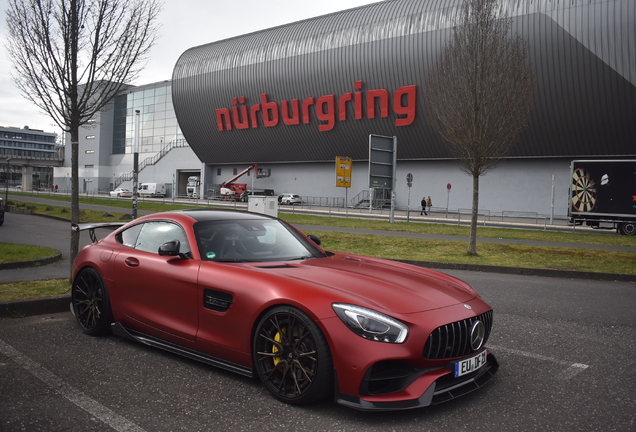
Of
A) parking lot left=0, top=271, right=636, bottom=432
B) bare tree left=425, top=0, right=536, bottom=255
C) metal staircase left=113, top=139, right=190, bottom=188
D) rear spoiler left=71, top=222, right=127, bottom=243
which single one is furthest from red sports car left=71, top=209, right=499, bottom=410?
metal staircase left=113, top=139, right=190, bottom=188

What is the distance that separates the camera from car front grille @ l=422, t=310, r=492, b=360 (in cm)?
345

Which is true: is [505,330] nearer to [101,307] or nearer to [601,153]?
[101,307]

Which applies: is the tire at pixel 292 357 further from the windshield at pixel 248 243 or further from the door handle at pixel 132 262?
the door handle at pixel 132 262

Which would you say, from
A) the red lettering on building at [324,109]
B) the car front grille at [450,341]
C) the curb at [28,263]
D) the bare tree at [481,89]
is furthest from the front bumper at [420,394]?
the red lettering on building at [324,109]

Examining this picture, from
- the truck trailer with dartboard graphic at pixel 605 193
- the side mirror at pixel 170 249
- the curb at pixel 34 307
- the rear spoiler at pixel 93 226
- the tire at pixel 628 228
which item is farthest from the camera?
the truck trailer with dartboard graphic at pixel 605 193

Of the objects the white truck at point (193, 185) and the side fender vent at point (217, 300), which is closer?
the side fender vent at point (217, 300)

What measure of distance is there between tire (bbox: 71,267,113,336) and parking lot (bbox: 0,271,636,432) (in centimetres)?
14

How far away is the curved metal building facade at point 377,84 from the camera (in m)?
32.8

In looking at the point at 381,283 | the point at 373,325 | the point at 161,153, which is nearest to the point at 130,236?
the point at 381,283

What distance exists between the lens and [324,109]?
44.9 meters

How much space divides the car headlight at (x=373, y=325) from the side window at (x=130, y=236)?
2.66 metres

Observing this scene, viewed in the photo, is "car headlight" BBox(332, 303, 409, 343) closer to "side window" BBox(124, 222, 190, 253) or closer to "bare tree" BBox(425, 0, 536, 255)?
"side window" BBox(124, 222, 190, 253)

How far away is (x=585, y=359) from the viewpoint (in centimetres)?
484

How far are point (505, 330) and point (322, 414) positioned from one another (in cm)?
319
